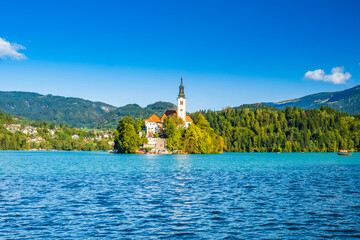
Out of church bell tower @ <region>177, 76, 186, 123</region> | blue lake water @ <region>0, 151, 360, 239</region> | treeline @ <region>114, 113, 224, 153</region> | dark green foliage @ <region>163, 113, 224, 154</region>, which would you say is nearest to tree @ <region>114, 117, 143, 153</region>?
treeline @ <region>114, 113, 224, 153</region>

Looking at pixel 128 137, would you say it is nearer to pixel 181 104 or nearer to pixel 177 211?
pixel 181 104

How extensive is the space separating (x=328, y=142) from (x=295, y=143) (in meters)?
17.1

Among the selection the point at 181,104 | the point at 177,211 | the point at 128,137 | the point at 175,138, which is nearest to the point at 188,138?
the point at 175,138

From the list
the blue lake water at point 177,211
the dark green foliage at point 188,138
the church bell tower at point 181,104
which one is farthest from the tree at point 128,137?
the blue lake water at point 177,211

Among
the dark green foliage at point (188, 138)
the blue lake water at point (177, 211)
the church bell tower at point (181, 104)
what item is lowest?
the blue lake water at point (177, 211)

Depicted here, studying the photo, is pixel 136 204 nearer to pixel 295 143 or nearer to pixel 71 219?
pixel 71 219

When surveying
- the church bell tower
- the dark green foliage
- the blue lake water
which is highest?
the church bell tower

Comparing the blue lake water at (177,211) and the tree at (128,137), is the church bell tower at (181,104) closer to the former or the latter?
the tree at (128,137)

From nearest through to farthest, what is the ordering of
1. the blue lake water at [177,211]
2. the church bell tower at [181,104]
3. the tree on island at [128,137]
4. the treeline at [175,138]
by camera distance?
1. the blue lake water at [177,211]
2. the treeline at [175,138]
3. the tree on island at [128,137]
4. the church bell tower at [181,104]

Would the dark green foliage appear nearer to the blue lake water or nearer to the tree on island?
the tree on island

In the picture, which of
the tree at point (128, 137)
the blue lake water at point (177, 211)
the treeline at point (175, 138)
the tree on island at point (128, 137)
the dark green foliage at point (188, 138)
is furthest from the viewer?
the tree on island at point (128, 137)

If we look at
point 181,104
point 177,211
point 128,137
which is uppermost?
point 181,104

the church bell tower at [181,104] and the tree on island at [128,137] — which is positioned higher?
the church bell tower at [181,104]

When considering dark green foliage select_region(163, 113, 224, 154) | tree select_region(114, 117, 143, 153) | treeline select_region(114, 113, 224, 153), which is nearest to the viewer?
dark green foliage select_region(163, 113, 224, 154)
